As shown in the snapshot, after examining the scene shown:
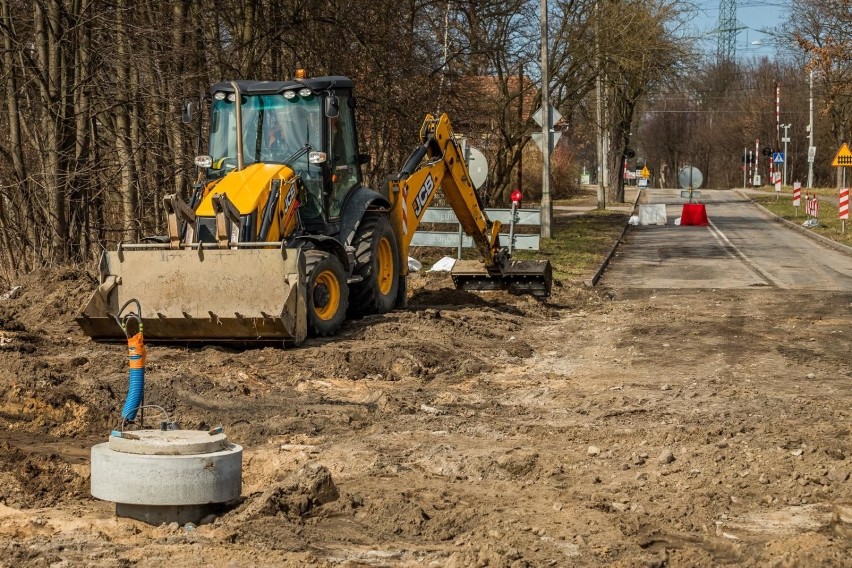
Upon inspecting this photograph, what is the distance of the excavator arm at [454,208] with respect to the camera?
1523cm

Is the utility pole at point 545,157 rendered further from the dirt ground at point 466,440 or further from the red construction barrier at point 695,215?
the dirt ground at point 466,440

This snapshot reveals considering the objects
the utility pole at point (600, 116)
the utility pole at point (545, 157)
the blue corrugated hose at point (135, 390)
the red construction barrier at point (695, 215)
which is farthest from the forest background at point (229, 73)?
the blue corrugated hose at point (135, 390)

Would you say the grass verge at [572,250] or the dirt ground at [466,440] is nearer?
the dirt ground at [466,440]

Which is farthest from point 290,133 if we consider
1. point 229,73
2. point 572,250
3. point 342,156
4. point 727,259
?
point 727,259

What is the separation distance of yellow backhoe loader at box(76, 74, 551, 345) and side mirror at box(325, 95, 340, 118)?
0.02m

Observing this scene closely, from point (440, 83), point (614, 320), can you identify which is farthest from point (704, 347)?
point (440, 83)

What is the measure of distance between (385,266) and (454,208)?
2636 mm

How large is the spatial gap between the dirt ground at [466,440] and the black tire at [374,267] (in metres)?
0.45

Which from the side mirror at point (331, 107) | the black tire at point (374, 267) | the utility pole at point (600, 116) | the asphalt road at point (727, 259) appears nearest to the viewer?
the side mirror at point (331, 107)

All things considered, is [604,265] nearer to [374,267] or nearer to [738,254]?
[738,254]

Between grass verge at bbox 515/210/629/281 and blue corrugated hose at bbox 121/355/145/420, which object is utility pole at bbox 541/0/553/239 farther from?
blue corrugated hose at bbox 121/355/145/420

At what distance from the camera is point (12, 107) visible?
17.2 meters

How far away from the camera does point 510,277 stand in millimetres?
17438

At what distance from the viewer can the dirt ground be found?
575cm
